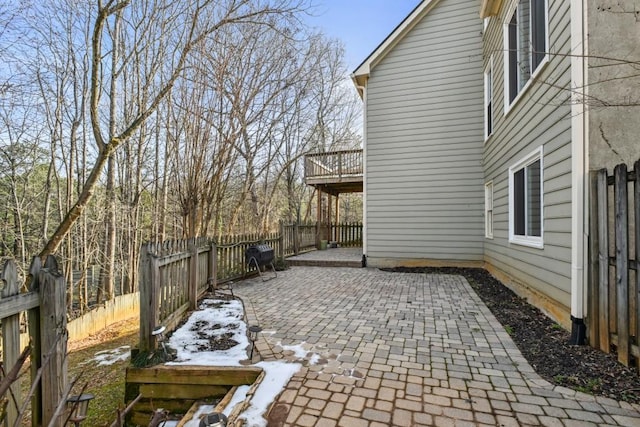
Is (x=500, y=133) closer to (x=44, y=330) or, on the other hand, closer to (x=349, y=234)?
(x=44, y=330)

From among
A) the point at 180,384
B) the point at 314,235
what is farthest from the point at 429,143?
the point at 180,384

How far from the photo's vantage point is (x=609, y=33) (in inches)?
130

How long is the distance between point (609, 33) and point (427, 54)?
554cm

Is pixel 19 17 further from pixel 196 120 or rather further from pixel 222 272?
pixel 222 272

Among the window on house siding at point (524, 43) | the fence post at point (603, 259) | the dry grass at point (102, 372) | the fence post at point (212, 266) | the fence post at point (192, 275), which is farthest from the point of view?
the fence post at point (212, 266)

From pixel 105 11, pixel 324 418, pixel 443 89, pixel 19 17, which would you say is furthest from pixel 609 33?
pixel 19 17

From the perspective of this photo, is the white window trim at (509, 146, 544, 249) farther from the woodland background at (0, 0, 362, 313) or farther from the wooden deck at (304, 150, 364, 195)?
the wooden deck at (304, 150, 364, 195)

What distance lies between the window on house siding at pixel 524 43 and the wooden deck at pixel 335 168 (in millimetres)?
5899

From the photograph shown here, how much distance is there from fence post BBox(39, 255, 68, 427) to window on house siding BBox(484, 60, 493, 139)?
311 inches

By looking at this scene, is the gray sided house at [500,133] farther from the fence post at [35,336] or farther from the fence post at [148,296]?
the fence post at [35,336]

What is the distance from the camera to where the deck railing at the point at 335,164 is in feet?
38.2

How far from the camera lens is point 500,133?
20.7 ft

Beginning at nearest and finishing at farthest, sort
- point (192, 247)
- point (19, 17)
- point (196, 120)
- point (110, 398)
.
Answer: point (110, 398) < point (192, 247) < point (19, 17) < point (196, 120)

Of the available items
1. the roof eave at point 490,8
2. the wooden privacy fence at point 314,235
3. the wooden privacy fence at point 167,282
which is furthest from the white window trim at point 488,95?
the wooden privacy fence at point 167,282
